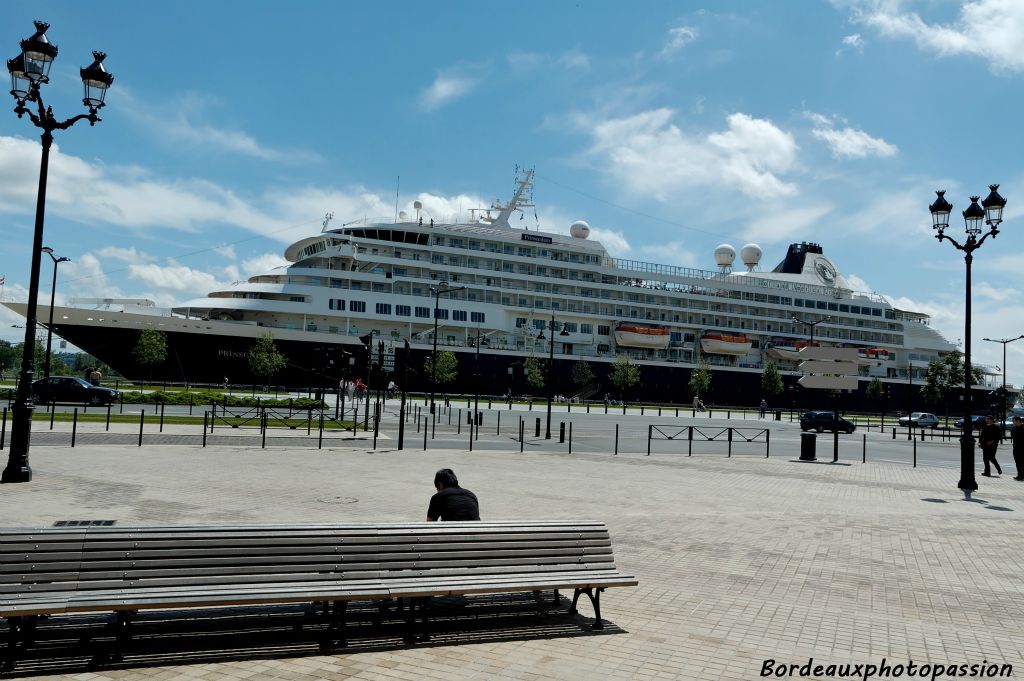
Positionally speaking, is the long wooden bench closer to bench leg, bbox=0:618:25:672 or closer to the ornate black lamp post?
bench leg, bbox=0:618:25:672

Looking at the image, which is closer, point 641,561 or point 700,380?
point 641,561

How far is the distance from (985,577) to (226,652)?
24.7 ft

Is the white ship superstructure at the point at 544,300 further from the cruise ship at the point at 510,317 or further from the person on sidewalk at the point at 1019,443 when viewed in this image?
the person on sidewalk at the point at 1019,443

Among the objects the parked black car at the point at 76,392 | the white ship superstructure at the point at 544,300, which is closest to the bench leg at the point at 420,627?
the parked black car at the point at 76,392

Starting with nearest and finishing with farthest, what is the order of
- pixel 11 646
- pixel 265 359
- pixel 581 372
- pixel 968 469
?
pixel 11 646, pixel 968 469, pixel 265 359, pixel 581 372

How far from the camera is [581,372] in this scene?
68.8 meters

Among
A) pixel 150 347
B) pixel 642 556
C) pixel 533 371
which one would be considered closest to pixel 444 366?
pixel 533 371

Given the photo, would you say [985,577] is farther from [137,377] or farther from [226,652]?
[137,377]

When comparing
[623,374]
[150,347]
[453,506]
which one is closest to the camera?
[453,506]

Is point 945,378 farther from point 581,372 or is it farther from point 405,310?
point 405,310

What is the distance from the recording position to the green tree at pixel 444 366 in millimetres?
58875

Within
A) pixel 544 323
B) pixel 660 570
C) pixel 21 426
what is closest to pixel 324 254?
pixel 544 323

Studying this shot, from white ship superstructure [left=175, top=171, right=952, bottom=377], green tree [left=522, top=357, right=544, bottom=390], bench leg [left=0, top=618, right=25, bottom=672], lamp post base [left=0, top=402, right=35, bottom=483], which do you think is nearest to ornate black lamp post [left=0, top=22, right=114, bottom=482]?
lamp post base [left=0, top=402, right=35, bottom=483]

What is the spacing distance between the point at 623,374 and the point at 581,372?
4.09 m
